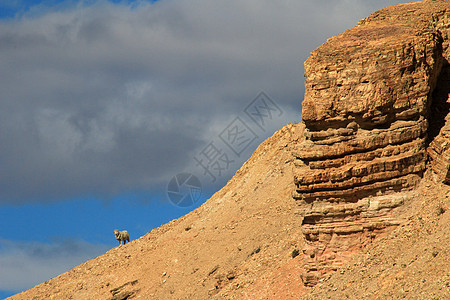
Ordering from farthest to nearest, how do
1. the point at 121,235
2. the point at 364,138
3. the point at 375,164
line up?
the point at 121,235 < the point at 364,138 < the point at 375,164

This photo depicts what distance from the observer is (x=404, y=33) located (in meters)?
22.7

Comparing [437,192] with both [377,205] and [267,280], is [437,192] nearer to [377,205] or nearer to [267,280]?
[377,205]

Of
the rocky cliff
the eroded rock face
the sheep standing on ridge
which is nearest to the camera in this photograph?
the rocky cliff

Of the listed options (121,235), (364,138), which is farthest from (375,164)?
(121,235)

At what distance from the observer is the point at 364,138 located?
22.0m

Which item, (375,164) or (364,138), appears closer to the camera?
(375,164)

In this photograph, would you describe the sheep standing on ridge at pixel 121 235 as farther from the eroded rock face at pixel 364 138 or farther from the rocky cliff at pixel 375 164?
the eroded rock face at pixel 364 138

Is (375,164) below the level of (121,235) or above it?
below

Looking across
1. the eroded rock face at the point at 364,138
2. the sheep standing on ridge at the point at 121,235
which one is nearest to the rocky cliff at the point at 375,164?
the eroded rock face at the point at 364,138

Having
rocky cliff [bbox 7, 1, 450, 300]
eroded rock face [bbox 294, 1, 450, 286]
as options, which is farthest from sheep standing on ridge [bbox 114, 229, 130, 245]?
eroded rock face [bbox 294, 1, 450, 286]

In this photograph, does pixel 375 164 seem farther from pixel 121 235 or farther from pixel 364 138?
pixel 121 235

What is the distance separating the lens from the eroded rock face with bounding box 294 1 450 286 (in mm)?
21625

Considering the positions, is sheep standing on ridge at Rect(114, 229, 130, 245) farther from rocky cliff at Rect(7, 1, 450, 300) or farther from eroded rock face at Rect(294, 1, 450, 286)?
eroded rock face at Rect(294, 1, 450, 286)

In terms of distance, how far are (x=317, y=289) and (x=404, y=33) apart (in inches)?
344
